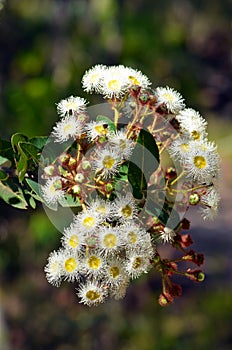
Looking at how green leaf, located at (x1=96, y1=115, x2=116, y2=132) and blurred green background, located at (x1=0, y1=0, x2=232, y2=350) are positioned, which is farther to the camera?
blurred green background, located at (x1=0, y1=0, x2=232, y2=350)

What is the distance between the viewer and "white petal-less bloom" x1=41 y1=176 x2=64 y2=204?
28.4 inches

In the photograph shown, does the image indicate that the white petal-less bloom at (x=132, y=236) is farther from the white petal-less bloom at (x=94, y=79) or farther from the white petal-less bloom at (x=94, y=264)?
the white petal-less bloom at (x=94, y=79)

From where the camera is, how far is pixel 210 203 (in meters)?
0.76

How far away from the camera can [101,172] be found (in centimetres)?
71

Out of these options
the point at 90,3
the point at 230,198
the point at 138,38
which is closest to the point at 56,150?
the point at 138,38

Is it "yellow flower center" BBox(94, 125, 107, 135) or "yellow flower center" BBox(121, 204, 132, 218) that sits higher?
"yellow flower center" BBox(94, 125, 107, 135)

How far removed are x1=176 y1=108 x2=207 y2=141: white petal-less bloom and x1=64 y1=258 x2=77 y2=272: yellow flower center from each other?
0.20 meters

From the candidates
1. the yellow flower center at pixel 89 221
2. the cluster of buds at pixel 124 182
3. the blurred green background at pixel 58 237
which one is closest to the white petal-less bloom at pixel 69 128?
the cluster of buds at pixel 124 182

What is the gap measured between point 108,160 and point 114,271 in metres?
0.12

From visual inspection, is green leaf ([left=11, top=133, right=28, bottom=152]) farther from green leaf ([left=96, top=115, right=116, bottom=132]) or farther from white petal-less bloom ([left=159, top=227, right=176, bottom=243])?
white petal-less bloom ([left=159, top=227, right=176, bottom=243])

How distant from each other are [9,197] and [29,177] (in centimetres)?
7

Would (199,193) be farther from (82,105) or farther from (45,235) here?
(45,235)

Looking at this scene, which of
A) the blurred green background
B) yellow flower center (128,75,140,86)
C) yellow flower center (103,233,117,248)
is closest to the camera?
yellow flower center (103,233,117,248)

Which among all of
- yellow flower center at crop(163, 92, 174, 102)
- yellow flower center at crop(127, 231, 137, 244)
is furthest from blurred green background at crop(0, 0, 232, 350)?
yellow flower center at crop(127, 231, 137, 244)
